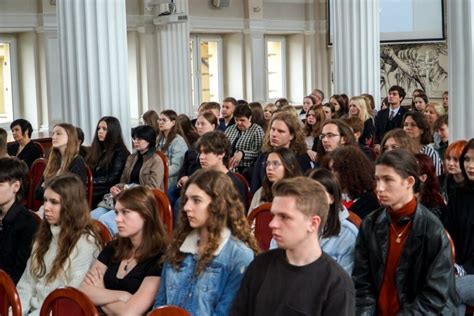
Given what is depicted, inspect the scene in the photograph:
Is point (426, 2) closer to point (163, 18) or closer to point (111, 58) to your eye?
point (163, 18)

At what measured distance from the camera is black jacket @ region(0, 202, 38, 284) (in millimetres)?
4930

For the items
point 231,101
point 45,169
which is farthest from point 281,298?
point 231,101

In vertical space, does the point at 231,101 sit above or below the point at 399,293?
above

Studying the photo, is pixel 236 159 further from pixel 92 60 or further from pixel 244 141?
pixel 92 60

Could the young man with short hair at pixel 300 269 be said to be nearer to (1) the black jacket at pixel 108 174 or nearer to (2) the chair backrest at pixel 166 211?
(2) the chair backrest at pixel 166 211

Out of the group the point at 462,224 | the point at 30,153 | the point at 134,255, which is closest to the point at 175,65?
the point at 30,153

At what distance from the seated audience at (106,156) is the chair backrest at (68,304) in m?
4.16

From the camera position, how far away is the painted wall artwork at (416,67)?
19.6 m

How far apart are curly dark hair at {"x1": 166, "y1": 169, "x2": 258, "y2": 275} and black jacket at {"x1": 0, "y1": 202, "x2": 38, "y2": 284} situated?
4.59 ft

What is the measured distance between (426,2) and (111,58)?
12604 mm

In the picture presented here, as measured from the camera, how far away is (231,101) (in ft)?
35.2

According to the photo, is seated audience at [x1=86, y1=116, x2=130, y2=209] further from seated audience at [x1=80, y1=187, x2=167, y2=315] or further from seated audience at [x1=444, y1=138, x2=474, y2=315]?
seated audience at [x1=444, y1=138, x2=474, y2=315]

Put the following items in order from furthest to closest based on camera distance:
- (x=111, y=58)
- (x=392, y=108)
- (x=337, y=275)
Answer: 1. (x=392, y=108)
2. (x=111, y=58)
3. (x=337, y=275)

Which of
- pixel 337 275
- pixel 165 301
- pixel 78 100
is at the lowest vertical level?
pixel 165 301
